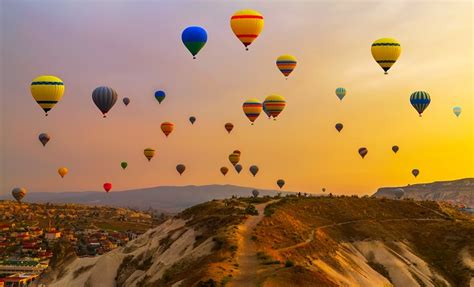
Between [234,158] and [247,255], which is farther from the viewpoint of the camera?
[234,158]

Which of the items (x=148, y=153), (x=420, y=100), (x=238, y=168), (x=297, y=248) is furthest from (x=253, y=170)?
(x=297, y=248)

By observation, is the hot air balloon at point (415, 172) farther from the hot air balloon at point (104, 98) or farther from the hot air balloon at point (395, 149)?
the hot air balloon at point (104, 98)

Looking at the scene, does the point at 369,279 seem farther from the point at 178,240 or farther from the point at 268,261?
the point at 178,240

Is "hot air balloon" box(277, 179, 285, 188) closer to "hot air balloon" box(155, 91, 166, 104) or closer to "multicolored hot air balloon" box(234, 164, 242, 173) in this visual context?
"multicolored hot air balloon" box(234, 164, 242, 173)

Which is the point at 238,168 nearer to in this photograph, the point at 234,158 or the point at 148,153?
the point at 234,158

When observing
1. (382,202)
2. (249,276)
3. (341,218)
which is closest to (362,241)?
(341,218)

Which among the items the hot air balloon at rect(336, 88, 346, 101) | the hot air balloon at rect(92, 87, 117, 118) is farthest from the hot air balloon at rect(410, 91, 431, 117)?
the hot air balloon at rect(92, 87, 117, 118)

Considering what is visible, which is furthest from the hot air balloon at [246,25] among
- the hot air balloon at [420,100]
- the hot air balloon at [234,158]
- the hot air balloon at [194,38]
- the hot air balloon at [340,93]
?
the hot air balloon at [234,158]
